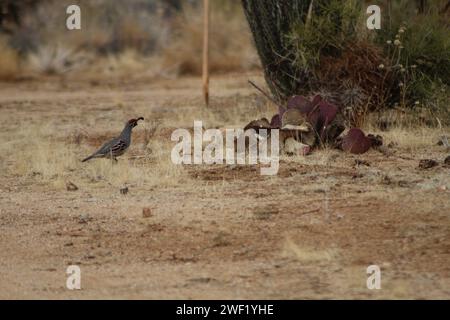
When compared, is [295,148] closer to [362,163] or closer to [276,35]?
[362,163]

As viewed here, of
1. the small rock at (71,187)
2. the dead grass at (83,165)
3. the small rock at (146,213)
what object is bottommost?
the small rock at (146,213)

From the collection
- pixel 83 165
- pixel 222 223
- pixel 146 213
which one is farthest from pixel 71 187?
pixel 222 223

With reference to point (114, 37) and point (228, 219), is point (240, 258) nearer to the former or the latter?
point (228, 219)

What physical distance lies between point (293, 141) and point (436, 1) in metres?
3.50

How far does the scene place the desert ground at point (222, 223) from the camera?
6.70 meters

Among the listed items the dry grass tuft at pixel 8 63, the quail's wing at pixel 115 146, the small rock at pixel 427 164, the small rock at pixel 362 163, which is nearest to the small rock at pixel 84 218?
the quail's wing at pixel 115 146

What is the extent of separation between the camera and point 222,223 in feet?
26.3

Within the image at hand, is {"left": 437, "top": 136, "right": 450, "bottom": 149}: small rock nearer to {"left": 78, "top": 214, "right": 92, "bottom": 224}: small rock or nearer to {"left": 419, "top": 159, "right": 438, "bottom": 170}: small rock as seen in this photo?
{"left": 419, "top": 159, "right": 438, "bottom": 170}: small rock

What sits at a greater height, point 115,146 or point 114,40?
point 114,40

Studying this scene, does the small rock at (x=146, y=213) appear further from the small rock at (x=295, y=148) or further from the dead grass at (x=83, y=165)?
the small rock at (x=295, y=148)

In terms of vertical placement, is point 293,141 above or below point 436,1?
below

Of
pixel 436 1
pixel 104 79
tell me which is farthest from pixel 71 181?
pixel 104 79

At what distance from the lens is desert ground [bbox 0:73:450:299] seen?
22.0 feet

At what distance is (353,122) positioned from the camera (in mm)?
11406
